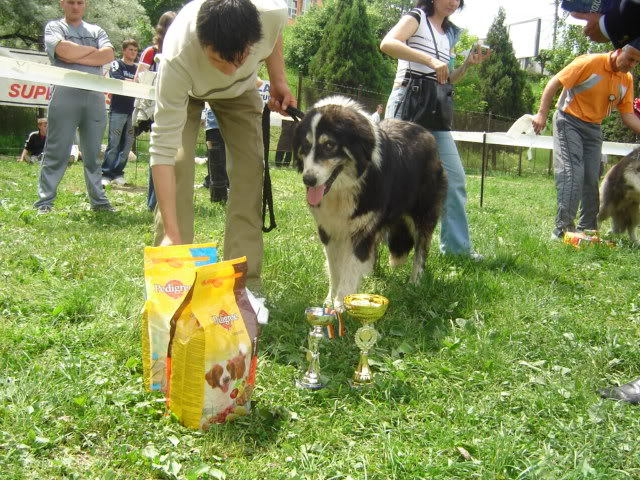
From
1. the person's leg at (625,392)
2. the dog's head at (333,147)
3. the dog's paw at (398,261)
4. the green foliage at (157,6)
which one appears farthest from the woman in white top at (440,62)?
the green foliage at (157,6)

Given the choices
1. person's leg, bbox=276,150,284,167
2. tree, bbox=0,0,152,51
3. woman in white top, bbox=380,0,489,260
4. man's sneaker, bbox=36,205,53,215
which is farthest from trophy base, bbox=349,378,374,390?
tree, bbox=0,0,152,51

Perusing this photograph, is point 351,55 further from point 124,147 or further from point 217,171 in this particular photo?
point 217,171

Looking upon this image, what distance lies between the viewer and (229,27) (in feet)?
7.92

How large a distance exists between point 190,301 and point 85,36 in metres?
4.84

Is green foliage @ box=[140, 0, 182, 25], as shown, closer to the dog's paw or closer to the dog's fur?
the dog's fur

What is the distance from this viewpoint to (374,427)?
2242mm

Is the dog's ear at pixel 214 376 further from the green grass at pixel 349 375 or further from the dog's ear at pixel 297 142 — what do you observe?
the dog's ear at pixel 297 142

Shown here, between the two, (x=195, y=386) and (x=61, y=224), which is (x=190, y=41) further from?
(x=61, y=224)

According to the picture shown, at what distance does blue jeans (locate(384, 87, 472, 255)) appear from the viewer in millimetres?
4695

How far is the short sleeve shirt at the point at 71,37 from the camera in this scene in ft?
18.5

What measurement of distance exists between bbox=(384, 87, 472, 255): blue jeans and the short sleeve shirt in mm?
3222

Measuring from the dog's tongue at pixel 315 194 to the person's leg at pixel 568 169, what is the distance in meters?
3.34

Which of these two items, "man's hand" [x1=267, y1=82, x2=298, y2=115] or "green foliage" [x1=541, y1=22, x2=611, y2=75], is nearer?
"man's hand" [x1=267, y1=82, x2=298, y2=115]

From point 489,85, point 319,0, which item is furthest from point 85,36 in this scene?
point 319,0
